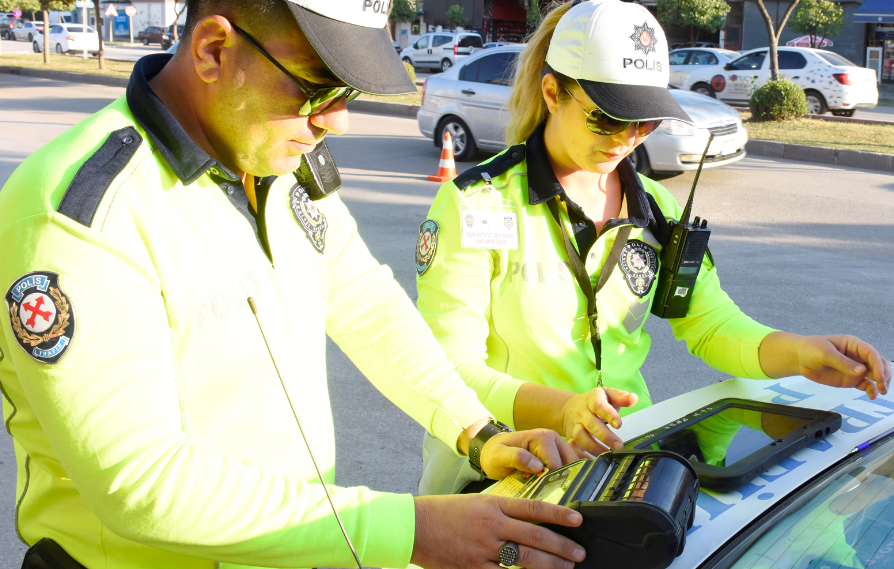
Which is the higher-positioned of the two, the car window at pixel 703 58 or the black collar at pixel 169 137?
the car window at pixel 703 58

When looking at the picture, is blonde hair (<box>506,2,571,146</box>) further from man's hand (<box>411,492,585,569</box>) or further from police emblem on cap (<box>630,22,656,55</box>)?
man's hand (<box>411,492,585,569</box>)

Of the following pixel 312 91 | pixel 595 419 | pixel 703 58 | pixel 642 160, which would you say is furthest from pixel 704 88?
pixel 312 91

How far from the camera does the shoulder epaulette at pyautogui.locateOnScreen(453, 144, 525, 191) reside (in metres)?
2.17

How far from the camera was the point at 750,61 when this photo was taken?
722 inches

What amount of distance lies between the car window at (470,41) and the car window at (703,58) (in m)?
14.3

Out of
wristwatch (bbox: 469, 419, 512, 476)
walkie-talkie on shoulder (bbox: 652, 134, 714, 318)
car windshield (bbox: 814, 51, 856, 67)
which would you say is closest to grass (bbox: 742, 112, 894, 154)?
car windshield (bbox: 814, 51, 856, 67)

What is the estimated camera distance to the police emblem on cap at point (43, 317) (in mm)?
1056

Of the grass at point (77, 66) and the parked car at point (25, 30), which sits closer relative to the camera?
the grass at point (77, 66)

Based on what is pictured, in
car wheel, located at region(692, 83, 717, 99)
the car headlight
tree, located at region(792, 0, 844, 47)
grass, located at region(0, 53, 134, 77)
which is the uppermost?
tree, located at region(792, 0, 844, 47)

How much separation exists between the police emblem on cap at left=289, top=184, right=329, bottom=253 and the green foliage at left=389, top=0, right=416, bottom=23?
1627 inches

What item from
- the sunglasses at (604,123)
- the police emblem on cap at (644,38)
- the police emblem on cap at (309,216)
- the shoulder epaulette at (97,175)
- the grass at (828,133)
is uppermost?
the police emblem on cap at (644,38)

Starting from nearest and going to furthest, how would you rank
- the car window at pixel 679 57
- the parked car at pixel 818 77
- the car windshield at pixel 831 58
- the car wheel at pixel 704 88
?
the parked car at pixel 818 77, the car windshield at pixel 831 58, the car wheel at pixel 704 88, the car window at pixel 679 57

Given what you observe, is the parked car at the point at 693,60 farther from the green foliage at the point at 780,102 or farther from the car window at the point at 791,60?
the green foliage at the point at 780,102

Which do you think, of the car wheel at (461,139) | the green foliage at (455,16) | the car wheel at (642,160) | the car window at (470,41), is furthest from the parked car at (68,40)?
the car wheel at (642,160)
